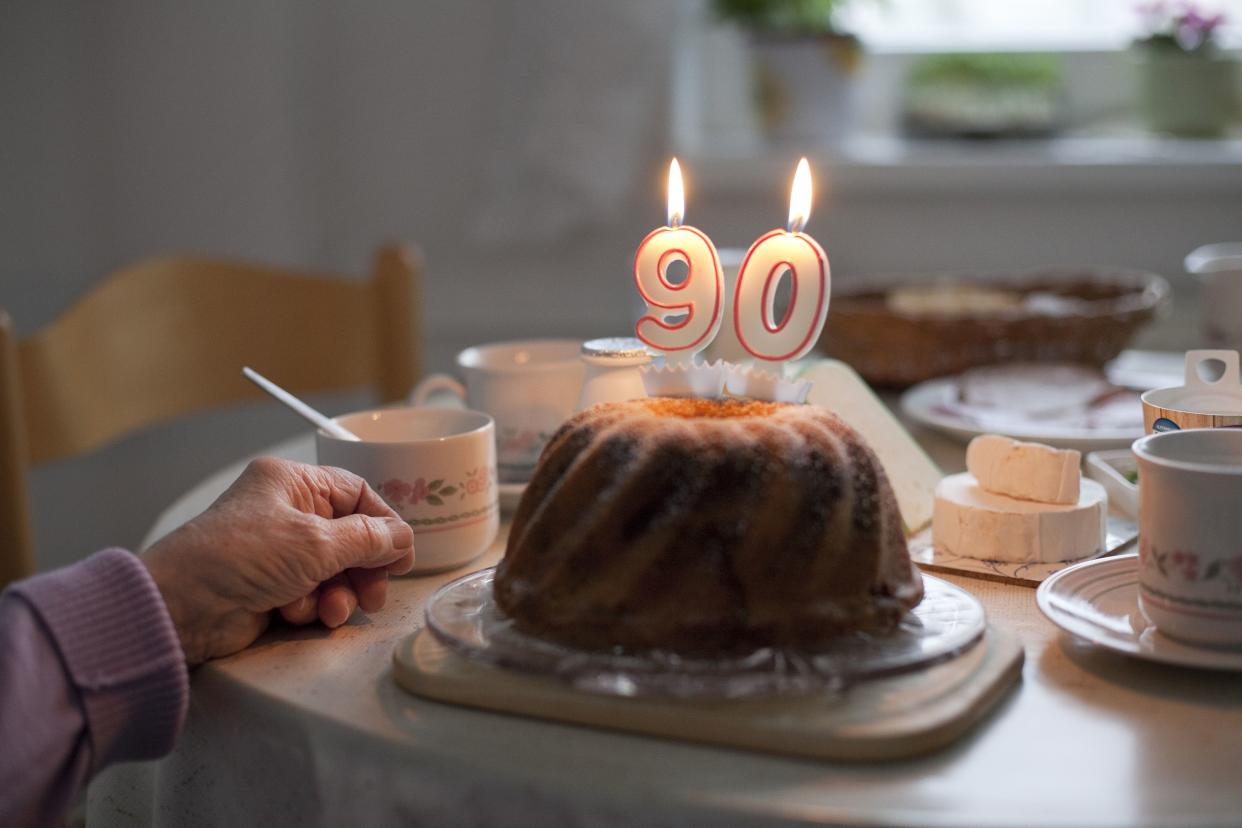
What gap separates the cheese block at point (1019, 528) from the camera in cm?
92

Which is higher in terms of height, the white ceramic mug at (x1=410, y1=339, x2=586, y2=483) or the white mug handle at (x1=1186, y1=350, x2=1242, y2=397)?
the white mug handle at (x1=1186, y1=350, x2=1242, y2=397)

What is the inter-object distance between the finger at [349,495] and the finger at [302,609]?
67mm

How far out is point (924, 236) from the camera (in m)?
2.34

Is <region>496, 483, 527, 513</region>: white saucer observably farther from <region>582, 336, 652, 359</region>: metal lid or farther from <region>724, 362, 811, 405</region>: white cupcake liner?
<region>724, 362, 811, 405</region>: white cupcake liner

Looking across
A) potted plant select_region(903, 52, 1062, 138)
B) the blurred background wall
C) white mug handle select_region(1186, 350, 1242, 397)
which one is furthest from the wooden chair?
potted plant select_region(903, 52, 1062, 138)

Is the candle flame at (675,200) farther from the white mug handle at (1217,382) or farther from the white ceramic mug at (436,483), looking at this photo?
the white mug handle at (1217,382)

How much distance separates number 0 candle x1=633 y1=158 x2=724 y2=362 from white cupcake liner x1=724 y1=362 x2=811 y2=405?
0.09 ft

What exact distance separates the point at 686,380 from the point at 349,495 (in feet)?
0.81

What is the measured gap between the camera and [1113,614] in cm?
80

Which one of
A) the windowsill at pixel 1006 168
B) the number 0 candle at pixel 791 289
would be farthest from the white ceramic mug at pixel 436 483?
the windowsill at pixel 1006 168

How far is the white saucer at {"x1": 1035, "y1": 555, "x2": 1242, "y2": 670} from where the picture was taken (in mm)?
717

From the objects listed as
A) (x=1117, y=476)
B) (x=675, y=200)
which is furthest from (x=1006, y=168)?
(x=675, y=200)

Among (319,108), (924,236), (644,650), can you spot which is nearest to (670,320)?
(644,650)

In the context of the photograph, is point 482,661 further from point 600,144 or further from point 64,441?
point 600,144
